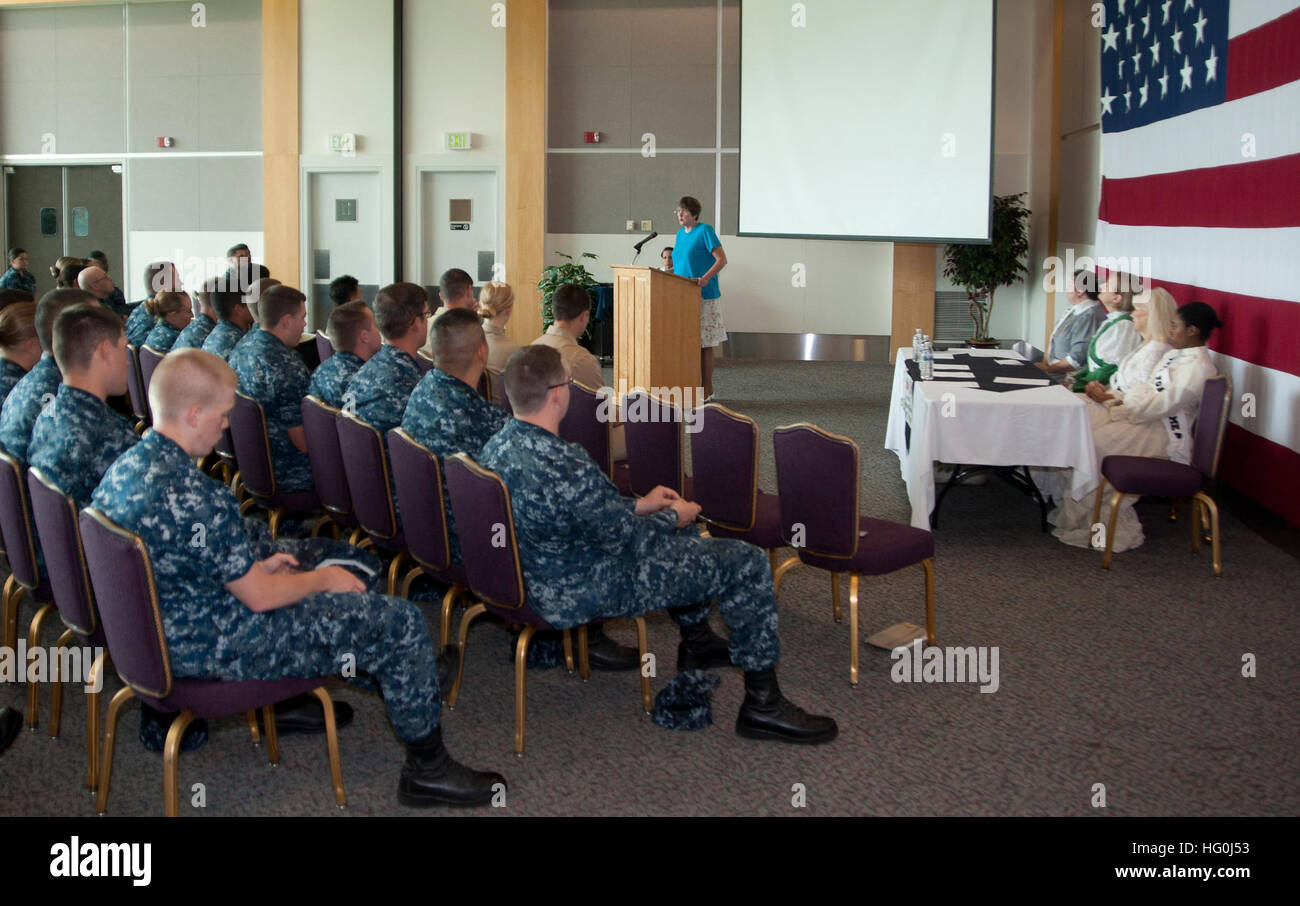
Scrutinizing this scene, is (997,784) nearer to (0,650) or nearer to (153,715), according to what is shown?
(153,715)

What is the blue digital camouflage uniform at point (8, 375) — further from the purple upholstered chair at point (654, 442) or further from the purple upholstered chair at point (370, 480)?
the purple upholstered chair at point (654, 442)

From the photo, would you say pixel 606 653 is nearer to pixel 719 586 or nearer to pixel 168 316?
pixel 719 586

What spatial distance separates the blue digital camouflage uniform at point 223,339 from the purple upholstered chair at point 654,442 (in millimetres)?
2294

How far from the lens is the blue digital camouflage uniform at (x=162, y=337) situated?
6527 mm

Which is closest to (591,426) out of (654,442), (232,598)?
(654,442)

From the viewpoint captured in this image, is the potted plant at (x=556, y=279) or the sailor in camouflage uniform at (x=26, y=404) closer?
the sailor in camouflage uniform at (x=26, y=404)

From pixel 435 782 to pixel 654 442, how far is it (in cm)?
199

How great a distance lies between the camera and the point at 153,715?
346 cm

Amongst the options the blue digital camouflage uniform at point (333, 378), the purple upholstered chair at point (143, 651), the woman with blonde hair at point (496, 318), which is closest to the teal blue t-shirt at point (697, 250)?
the woman with blonde hair at point (496, 318)

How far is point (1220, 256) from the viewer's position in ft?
21.6

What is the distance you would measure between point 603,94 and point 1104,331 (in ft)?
26.4
